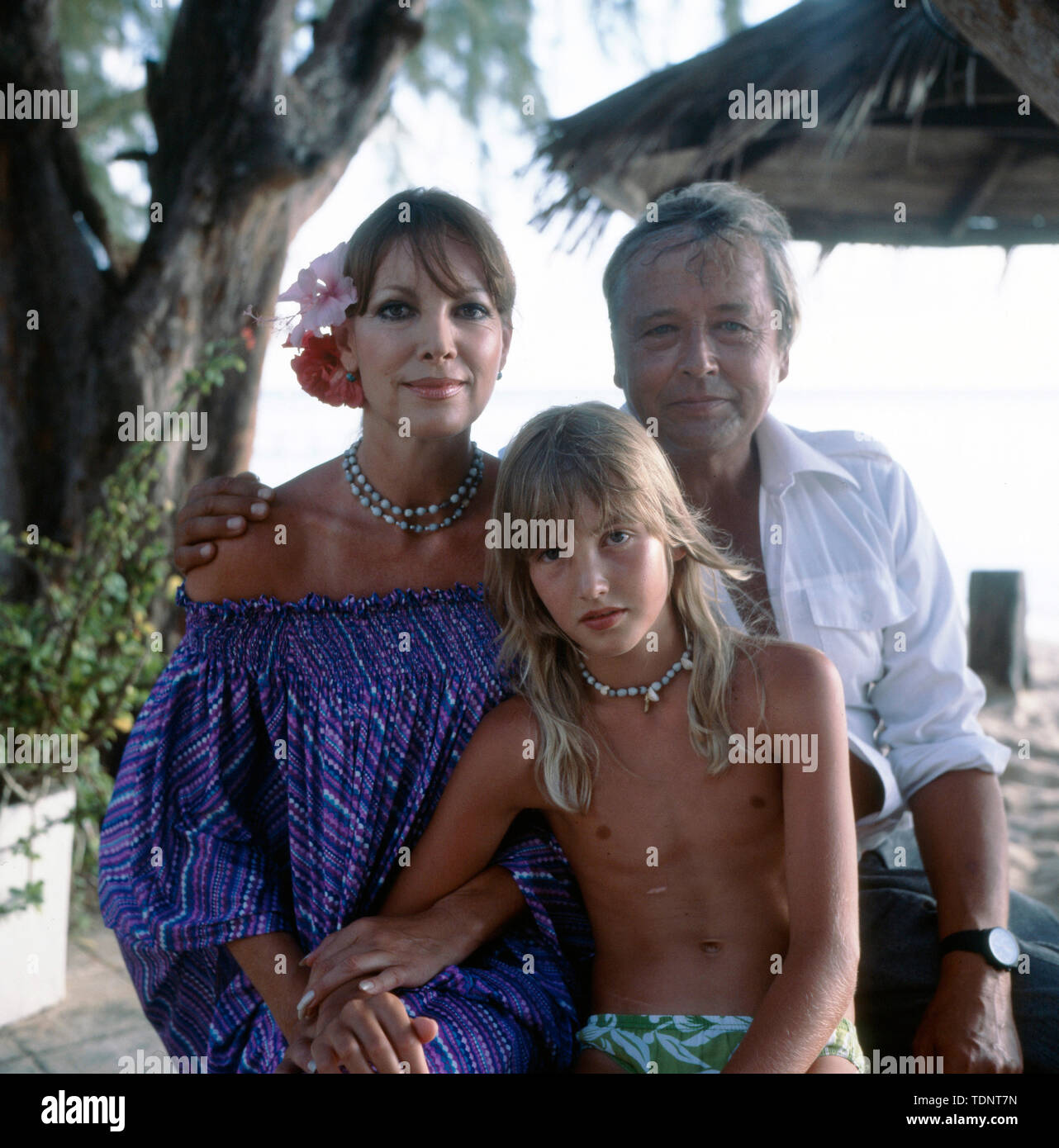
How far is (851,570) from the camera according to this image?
7.91ft

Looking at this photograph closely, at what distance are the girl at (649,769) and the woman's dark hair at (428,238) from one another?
0.33m

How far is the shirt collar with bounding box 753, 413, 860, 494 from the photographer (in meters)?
2.47

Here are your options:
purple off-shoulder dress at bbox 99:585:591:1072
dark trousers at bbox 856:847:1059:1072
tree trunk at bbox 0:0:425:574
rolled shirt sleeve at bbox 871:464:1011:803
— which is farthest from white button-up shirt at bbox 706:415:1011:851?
tree trunk at bbox 0:0:425:574

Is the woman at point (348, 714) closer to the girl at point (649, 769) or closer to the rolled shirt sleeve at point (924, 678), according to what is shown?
the girl at point (649, 769)

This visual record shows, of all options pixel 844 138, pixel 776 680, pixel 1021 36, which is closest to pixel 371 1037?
pixel 776 680

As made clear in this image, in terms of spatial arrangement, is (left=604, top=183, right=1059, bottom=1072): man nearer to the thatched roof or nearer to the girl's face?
the girl's face

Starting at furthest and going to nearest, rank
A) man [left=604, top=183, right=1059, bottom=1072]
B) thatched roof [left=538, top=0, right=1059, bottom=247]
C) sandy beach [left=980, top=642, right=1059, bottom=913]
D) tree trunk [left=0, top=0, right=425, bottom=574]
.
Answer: sandy beach [left=980, top=642, right=1059, bottom=913], tree trunk [left=0, top=0, right=425, bottom=574], thatched roof [left=538, top=0, right=1059, bottom=247], man [left=604, top=183, right=1059, bottom=1072]

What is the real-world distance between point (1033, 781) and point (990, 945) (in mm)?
3770

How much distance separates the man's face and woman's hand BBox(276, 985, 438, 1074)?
1304mm

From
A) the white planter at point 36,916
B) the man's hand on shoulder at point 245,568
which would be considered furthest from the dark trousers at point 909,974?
the white planter at point 36,916

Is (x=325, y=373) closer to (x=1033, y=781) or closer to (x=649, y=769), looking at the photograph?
(x=649, y=769)

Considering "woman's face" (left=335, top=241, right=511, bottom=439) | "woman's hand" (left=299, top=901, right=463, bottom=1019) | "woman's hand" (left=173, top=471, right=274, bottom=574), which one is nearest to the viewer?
"woman's hand" (left=299, top=901, right=463, bottom=1019)

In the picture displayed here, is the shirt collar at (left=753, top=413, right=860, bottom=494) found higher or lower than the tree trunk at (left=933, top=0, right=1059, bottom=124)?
lower

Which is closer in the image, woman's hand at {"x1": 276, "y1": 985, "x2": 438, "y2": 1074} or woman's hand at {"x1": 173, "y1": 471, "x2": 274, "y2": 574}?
woman's hand at {"x1": 276, "y1": 985, "x2": 438, "y2": 1074}
